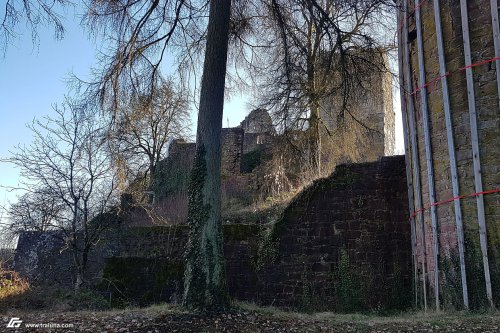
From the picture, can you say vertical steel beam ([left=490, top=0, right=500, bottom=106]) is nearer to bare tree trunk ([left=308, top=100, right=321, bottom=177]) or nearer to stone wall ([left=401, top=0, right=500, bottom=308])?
stone wall ([left=401, top=0, right=500, bottom=308])

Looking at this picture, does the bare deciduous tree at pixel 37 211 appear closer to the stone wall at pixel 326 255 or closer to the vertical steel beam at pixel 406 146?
the stone wall at pixel 326 255

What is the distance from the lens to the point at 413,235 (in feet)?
34.2

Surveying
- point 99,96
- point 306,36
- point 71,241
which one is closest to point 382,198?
point 306,36

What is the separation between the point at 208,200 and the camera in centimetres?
786

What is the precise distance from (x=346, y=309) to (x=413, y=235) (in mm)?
2057

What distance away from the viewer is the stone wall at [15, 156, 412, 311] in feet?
35.3

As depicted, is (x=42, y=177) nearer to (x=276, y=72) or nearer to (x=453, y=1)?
(x=276, y=72)

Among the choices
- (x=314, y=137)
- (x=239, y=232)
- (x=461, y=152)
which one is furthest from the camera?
(x=314, y=137)

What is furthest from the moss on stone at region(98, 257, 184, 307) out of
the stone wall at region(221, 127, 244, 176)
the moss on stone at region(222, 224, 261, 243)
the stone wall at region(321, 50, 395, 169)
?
the stone wall at region(221, 127, 244, 176)

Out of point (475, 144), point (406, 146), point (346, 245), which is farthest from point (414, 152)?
point (346, 245)

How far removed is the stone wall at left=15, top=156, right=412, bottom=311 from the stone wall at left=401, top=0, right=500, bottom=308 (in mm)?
1219

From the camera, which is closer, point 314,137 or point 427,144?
point 427,144

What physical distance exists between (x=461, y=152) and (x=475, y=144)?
32cm

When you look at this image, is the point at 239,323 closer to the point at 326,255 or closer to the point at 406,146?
the point at 326,255
